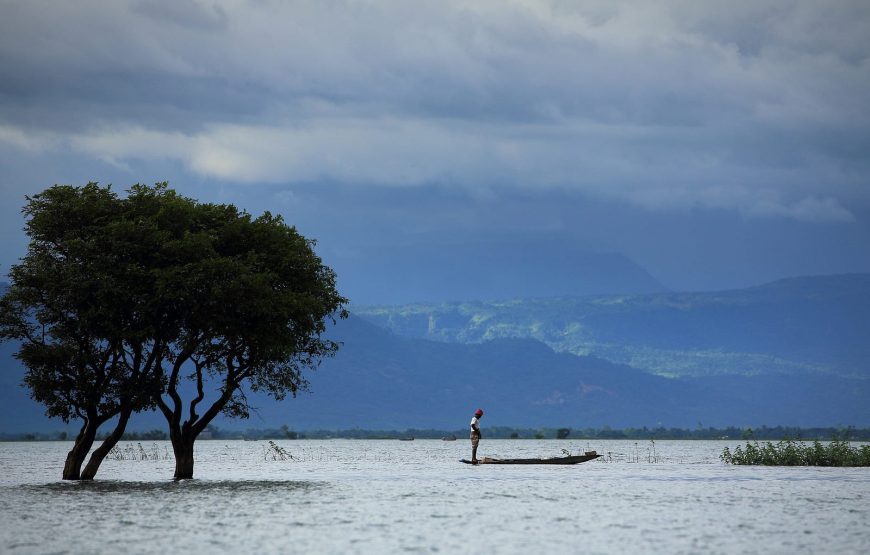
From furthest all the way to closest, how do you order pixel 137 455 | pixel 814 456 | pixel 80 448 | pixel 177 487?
pixel 137 455
pixel 814 456
pixel 80 448
pixel 177 487

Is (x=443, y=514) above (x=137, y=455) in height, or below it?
below

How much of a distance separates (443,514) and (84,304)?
2455 cm

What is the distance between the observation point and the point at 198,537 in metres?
43.3

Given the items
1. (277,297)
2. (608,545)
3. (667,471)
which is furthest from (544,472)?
(608,545)

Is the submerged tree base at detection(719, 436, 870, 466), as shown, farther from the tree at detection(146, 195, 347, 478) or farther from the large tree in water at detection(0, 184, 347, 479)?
the large tree in water at detection(0, 184, 347, 479)

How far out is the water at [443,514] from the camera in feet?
137

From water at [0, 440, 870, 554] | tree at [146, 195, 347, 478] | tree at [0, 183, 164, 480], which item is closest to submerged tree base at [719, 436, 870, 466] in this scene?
water at [0, 440, 870, 554]

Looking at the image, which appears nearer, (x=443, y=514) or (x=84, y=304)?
(x=443, y=514)

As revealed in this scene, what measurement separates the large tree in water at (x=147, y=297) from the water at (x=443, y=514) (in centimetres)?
566

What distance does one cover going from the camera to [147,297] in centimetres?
6469

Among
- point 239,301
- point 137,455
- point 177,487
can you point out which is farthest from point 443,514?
point 137,455

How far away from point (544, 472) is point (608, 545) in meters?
45.7

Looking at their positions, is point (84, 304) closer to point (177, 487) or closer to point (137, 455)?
point (177, 487)

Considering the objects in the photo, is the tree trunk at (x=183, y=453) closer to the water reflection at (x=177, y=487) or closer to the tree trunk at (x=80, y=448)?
the water reflection at (x=177, y=487)
